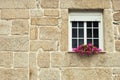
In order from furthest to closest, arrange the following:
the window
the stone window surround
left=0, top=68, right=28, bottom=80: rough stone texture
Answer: the window, the stone window surround, left=0, top=68, right=28, bottom=80: rough stone texture

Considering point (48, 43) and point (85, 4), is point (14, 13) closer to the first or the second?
point (48, 43)

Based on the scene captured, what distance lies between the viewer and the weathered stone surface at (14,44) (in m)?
7.76

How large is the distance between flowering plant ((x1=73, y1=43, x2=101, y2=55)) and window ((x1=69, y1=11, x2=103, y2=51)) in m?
0.20

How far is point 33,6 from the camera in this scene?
7.89m

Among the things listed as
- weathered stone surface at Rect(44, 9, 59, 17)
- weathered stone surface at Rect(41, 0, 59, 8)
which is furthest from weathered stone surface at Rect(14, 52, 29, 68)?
weathered stone surface at Rect(41, 0, 59, 8)

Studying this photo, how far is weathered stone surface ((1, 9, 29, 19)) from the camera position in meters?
7.85

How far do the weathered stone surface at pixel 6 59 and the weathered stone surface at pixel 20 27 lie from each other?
1.62 ft

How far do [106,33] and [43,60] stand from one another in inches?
58.1

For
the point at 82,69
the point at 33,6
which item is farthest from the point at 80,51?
the point at 33,6

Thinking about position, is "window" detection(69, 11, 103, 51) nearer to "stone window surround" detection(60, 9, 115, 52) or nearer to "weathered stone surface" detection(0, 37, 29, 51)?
"stone window surround" detection(60, 9, 115, 52)

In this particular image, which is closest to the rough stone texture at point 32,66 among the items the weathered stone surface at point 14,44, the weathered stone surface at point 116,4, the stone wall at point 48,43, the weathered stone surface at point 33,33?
the stone wall at point 48,43

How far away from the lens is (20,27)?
7.82 meters

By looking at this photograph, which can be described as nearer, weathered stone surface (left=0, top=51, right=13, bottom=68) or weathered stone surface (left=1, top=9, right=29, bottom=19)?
weathered stone surface (left=0, top=51, right=13, bottom=68)

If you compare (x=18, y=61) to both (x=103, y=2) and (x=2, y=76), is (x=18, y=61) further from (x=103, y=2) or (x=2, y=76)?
(x=103, y=2)
